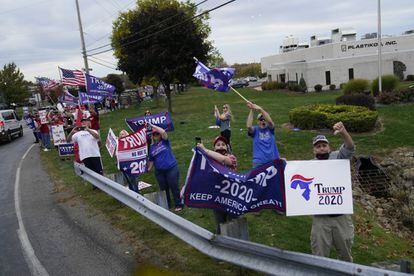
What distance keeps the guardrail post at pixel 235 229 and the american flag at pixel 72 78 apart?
18.3 meters

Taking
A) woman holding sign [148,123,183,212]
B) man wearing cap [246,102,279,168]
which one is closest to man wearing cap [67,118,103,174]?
woman holding sign [148,123,183,212]

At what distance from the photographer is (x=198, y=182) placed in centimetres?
578

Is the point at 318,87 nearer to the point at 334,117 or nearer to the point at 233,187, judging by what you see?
the point at 334,117

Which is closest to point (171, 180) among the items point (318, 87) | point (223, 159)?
point (223, 159)

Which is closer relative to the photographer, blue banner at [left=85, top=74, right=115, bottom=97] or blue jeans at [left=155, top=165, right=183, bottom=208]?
blue jeans at [left=155, top=165, right=183, bottom=208]

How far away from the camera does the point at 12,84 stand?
73.8 metres

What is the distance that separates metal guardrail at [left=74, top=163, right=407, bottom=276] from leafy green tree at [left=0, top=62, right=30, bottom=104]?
2848 inches

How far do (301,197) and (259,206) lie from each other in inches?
22.9

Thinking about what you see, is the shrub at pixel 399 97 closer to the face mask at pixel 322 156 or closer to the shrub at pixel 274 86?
the face mask at pixel 322 156

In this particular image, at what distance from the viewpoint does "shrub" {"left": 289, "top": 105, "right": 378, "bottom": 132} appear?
54.0ft

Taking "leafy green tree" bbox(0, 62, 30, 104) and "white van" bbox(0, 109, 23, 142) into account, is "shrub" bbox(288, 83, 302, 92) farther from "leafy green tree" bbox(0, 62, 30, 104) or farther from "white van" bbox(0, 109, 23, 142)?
"leafy green tree" bbox(0, 62, 30, 104)

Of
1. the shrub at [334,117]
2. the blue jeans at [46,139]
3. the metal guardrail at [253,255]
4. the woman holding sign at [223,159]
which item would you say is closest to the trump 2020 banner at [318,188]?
the metal guardrail at [253,255]

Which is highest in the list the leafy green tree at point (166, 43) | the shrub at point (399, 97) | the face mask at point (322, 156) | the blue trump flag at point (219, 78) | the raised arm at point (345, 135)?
the leafy green tree at point (166, 43)

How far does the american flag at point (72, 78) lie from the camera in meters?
22.1
